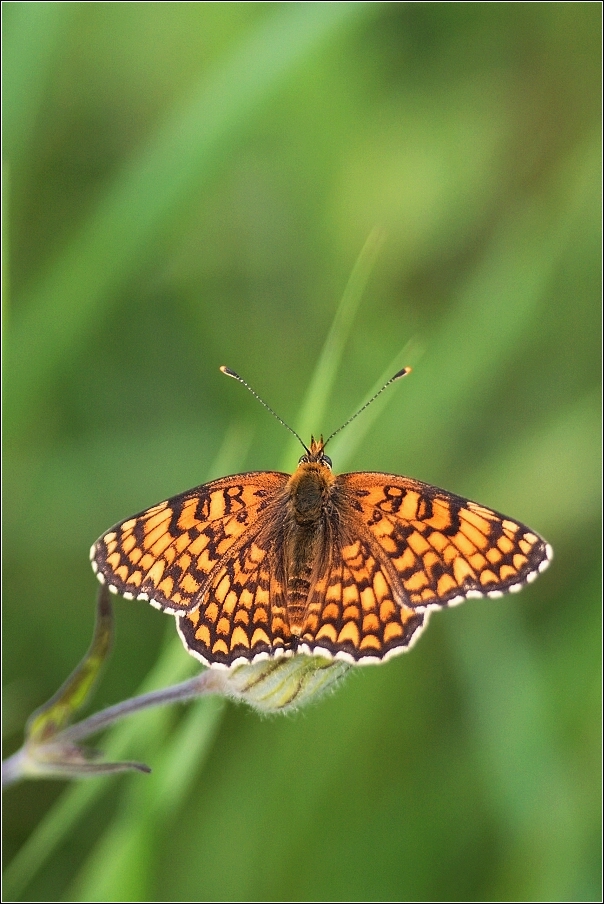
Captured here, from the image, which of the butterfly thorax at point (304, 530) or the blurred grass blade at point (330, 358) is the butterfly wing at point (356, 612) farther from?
the blurred grass blade at point (330, 358)

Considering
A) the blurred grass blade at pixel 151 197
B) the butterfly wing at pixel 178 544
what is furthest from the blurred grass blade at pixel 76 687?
the blurred grass blade at pixel 151 197

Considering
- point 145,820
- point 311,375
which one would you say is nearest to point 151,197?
point 311,375

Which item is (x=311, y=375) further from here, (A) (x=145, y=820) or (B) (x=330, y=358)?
(A) (x=145, y=820)

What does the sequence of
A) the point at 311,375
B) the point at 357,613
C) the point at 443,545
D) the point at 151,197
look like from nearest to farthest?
Answer: 1. the point at 357,613
2. the point at 443,545
3. the point at 151,197
4. the point at 311,375

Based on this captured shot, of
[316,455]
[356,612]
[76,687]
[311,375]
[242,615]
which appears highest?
[311,375]

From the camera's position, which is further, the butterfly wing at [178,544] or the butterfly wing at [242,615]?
the butterfly wing at [178,544]

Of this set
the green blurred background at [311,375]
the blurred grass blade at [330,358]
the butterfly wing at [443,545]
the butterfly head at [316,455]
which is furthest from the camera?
the green blurred background at [311,375]
